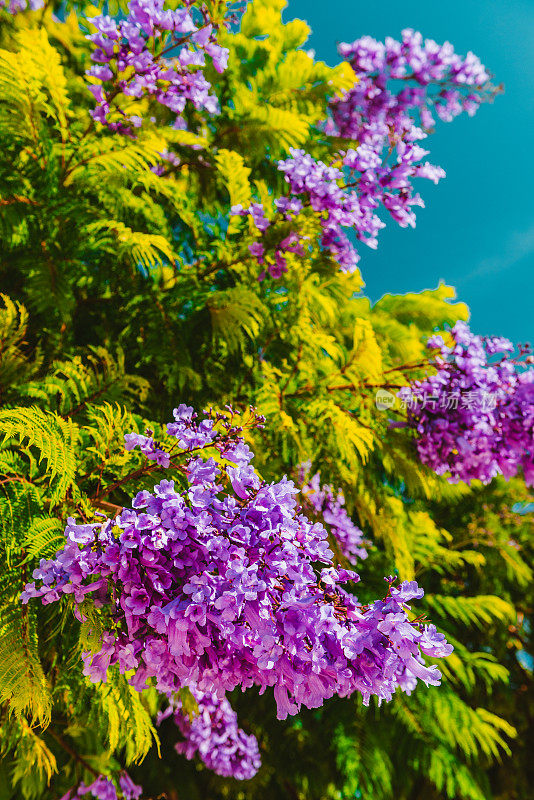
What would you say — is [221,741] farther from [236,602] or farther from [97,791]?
[236,602]

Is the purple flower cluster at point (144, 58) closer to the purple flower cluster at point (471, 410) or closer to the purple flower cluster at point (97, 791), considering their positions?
the purple flower cluster at point (471, 410)

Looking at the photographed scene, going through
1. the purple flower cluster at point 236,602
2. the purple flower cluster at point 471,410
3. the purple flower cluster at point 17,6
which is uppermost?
the purple flower cluster at point 17,6

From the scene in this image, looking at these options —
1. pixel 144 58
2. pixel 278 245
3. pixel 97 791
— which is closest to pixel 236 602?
pixel 278 245

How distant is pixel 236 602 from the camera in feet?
3.44

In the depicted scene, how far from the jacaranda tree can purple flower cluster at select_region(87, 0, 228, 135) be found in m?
0.01

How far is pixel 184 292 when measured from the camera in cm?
243

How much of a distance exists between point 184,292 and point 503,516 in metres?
3.59

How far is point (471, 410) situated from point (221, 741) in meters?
2.85

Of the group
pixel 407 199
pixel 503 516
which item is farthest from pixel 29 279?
pixel 503 516

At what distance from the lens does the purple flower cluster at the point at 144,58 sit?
2.24 meters

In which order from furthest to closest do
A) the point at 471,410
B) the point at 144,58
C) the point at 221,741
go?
the point at 221,741 < the point at 471,410 < the point at 144,58

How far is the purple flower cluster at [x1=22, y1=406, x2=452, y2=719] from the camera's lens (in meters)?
1.08

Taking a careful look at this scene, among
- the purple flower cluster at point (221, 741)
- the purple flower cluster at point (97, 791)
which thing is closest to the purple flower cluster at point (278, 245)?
the purple flower cluster at point (97, 791)

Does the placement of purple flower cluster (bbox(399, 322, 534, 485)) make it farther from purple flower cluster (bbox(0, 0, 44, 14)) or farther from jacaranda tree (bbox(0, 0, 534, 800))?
purple flower cluster (bbox(0, 0, 44, 14))
